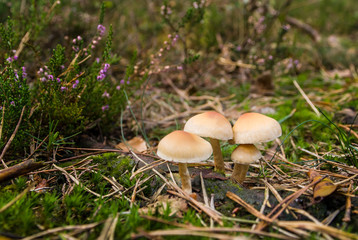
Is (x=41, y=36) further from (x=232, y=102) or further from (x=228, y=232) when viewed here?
(x=228, y=232)

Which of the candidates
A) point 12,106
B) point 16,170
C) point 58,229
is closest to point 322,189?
point 58,229

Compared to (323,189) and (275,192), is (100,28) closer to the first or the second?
(275,192)

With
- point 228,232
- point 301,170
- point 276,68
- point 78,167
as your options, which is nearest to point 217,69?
point 276,68

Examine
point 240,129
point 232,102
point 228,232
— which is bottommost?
point 232,102

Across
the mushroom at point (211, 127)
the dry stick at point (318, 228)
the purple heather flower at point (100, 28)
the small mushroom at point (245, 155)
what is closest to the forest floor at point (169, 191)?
the dry stick at point (318, 228)

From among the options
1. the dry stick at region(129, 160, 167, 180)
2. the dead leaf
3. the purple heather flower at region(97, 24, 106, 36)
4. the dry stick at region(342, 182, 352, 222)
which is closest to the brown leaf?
the dry stick at region(342, 182, 352, 222)

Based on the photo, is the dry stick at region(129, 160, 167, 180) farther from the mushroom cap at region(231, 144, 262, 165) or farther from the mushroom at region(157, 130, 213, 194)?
the mushroom cap at region(231, 144, 262, 165)

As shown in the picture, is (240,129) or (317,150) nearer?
(240,129)
